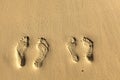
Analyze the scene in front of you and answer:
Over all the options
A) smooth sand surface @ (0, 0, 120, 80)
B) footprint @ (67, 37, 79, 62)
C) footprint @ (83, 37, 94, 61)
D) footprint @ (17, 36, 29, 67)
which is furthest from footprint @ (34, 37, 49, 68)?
footprint @ (83, 37, 94, 61)

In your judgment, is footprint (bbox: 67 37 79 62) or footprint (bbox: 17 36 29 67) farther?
footprint (bbox: 67 37 79 62)

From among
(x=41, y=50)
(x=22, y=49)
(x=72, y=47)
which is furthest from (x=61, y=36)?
(x=22, y=49)

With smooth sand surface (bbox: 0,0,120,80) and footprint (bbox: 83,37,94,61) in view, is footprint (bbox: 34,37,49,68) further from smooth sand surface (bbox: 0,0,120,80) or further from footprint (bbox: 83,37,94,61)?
footprint (bbox: 83,37,94,61)

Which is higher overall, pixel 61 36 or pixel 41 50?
pixel 61 36

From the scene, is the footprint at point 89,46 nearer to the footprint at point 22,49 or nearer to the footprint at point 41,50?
the footprint at point 41,50

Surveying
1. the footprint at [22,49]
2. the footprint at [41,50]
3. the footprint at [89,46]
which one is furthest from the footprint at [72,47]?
the footprint at [22,49]

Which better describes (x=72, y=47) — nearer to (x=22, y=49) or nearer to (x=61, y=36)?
(x=61, y=36)
